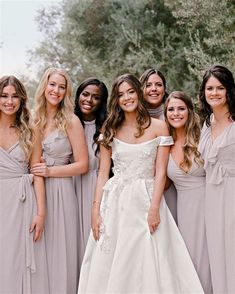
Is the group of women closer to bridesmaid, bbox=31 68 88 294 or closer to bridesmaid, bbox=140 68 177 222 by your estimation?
bridesmaid, bbox=31 68 88 294

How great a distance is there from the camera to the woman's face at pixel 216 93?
4.32m

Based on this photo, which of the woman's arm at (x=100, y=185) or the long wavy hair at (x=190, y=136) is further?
the long wavy hair at (x=190, y=136)

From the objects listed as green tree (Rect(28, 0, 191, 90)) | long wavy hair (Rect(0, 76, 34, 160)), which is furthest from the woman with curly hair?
green tree (Rect(28, 0, 191, 90))

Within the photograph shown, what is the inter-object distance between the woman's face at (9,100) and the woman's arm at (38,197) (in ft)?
0.98

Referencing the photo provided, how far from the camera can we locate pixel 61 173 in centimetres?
450

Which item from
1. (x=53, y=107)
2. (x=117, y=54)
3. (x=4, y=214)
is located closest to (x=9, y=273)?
(x=4, y=214)

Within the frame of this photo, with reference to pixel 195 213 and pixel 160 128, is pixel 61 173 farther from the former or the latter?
pixel 195 213

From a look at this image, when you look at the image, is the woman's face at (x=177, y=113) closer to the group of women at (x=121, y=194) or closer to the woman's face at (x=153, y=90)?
the group of women at (x=121, y=194)

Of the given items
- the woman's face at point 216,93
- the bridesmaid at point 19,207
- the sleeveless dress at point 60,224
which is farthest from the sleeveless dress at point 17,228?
the woman's face at point 216,93

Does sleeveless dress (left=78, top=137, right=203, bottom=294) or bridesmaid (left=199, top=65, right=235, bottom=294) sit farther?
bridesmaid (left=199, top=65, right=235, bottom=294)

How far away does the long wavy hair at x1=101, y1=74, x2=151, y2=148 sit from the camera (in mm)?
4359

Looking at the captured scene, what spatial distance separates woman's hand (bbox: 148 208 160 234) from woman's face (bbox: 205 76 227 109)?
1.06 meters

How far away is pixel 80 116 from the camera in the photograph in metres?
4.99

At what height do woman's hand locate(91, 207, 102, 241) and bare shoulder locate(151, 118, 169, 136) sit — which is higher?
bare shoulder locate(151, 118, 169, 136)
